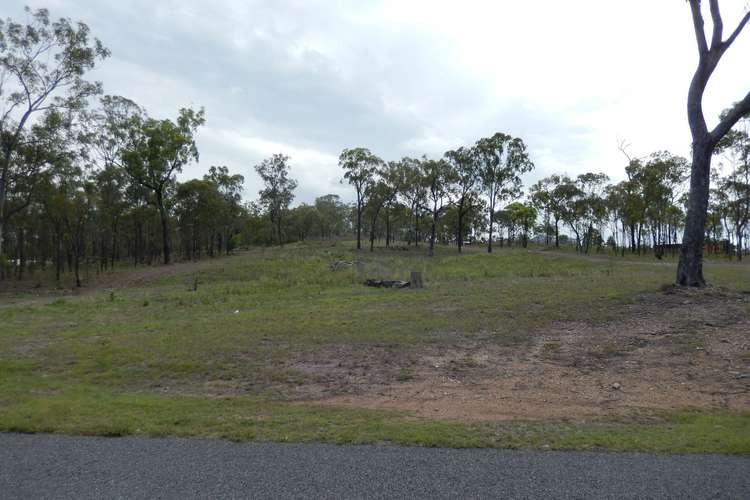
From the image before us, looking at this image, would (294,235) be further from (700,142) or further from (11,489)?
(11,489)

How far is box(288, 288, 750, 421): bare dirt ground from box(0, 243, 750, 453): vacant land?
4 centimetres

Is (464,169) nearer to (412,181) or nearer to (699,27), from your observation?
(412,181)

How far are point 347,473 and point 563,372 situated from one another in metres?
5.01

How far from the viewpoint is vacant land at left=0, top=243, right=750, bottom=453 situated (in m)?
5.25

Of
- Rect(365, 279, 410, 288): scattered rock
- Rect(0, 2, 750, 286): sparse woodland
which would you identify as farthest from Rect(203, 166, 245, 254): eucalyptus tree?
Rect(365, 279, 410, 288): scattered rock

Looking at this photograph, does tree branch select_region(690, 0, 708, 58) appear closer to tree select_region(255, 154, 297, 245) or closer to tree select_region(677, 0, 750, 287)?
tree select_region(677, 0, 750, 287)

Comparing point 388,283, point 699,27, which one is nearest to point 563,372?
point 699,27

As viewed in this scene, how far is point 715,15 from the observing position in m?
12.9

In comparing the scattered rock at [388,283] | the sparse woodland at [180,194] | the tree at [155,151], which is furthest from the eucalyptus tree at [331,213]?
the scattered rock at [388,283]

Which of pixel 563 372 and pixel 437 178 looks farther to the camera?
pixel 437 178

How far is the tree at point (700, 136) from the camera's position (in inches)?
507

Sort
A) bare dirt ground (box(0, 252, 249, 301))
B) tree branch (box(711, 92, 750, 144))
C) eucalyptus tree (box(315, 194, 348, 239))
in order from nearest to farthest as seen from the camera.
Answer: tree branch (box(711, 92, 750, 144)), bare dirt ground (box(0, 252, 249, 301)), eucalyptus tree (box(315, 194, 348, 239))

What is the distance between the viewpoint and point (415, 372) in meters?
7.95

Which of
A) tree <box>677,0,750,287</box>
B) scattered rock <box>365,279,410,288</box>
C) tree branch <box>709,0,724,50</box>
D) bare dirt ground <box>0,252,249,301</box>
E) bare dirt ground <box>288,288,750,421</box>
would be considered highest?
tree branch <box>709,0,724,50</box>
